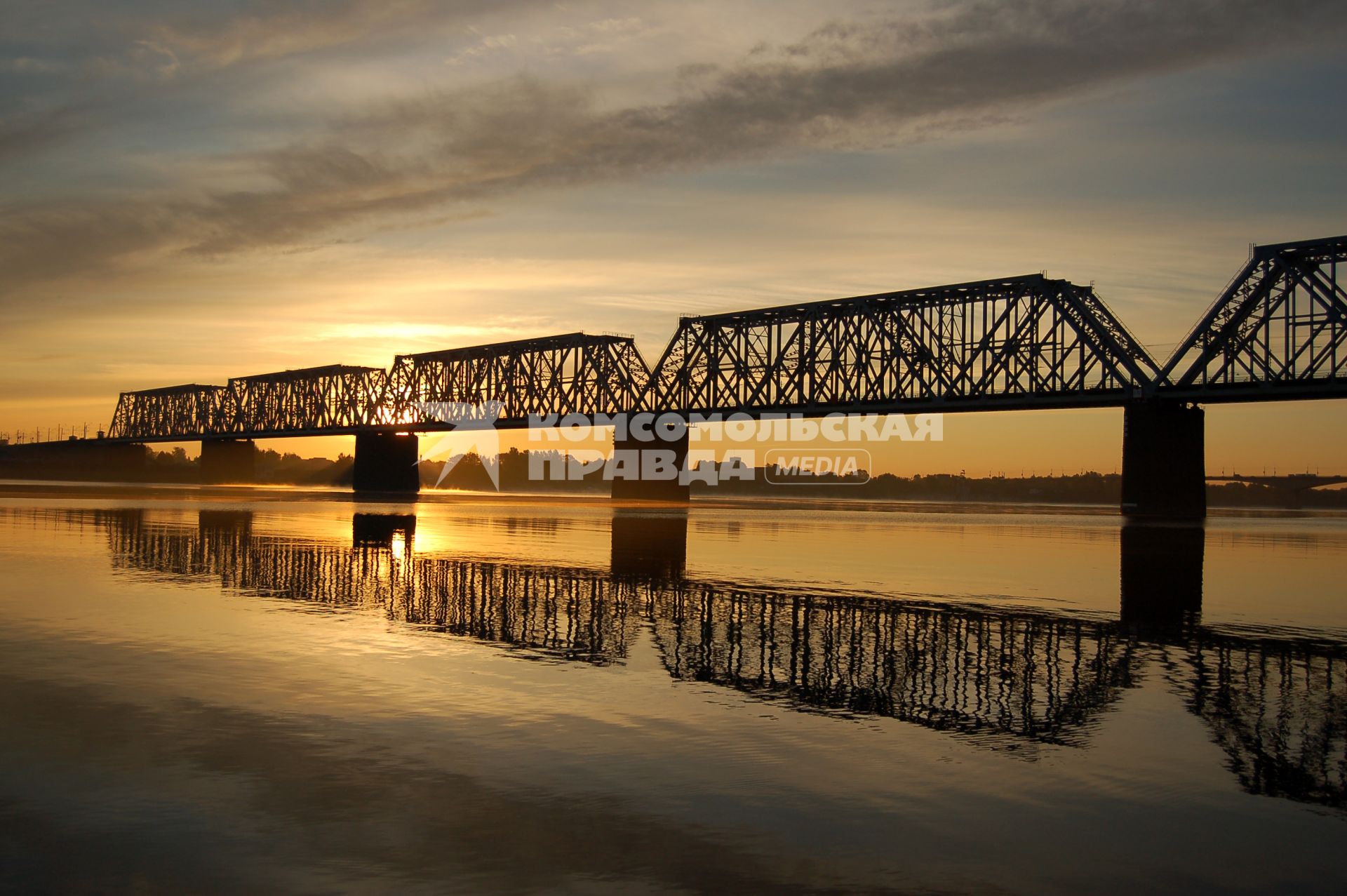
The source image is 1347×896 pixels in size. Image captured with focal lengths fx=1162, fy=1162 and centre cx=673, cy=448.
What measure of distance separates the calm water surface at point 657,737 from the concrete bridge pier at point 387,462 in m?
151

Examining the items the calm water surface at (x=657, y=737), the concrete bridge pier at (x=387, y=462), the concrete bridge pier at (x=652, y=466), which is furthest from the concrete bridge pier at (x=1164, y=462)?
the concrete bridge pier at (x=387, y=462)

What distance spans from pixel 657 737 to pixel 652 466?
119 metres

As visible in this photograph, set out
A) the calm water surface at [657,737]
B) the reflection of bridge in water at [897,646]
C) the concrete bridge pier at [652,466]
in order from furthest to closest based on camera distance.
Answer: the concrete bridge pier at [652,466], the reflection of bridge in water at [897,646], the calm water surface at [657,737]

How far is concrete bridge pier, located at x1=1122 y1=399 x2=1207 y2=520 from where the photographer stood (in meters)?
81.4

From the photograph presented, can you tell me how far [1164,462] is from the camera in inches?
3292

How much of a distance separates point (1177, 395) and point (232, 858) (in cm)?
8743

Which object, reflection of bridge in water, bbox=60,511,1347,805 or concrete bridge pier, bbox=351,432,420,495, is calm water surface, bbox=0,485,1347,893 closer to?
reflection of bridge in water, bbox=60,511,1347,805

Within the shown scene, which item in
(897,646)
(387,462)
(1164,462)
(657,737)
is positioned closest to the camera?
(657,737)

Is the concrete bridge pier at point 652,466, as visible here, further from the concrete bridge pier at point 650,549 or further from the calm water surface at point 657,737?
the calm water surface at point 657,737

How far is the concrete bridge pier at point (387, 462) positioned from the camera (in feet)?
570

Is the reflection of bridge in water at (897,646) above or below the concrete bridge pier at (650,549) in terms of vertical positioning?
above

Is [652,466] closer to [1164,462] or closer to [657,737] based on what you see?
[1164,462]

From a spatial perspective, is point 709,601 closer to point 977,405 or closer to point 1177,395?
point 1177,395

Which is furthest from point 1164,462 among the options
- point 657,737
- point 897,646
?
point 657,737
